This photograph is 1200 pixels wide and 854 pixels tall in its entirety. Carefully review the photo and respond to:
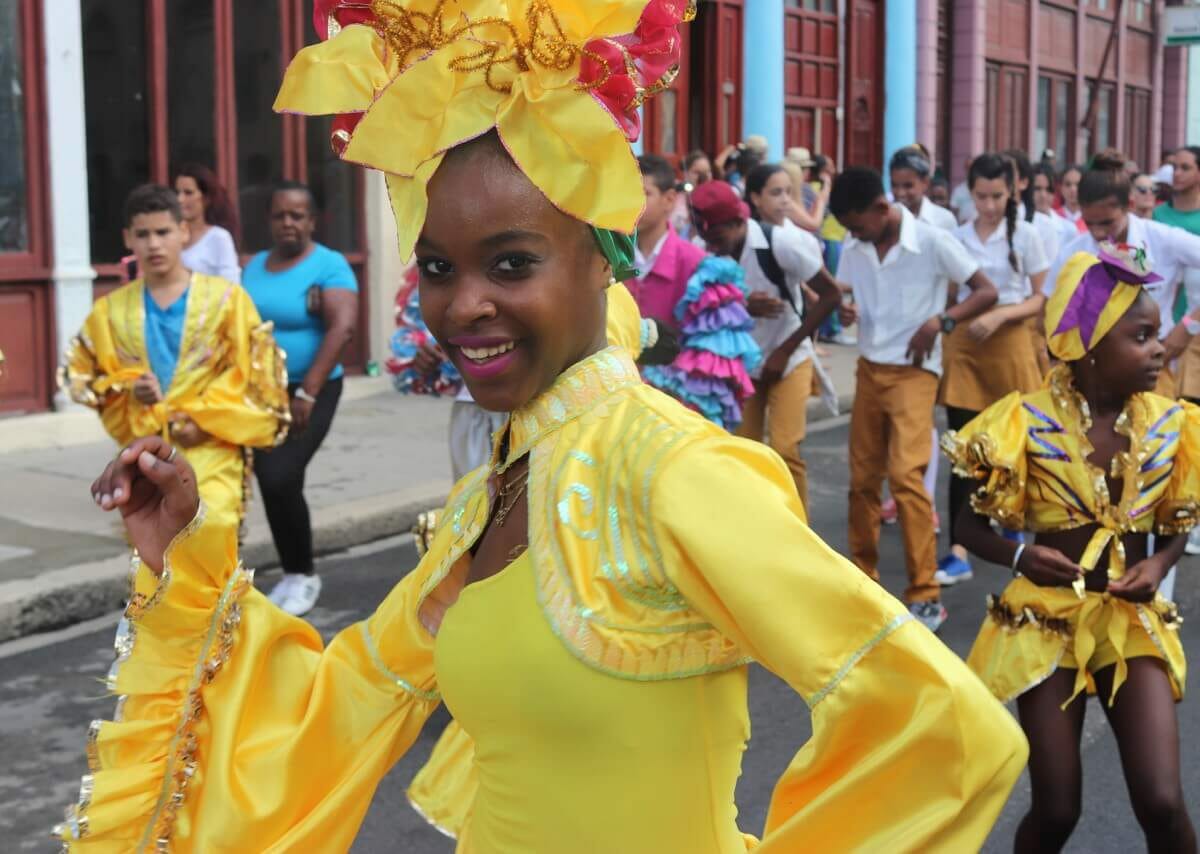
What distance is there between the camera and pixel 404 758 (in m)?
5.36

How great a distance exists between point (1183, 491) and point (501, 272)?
2.63m

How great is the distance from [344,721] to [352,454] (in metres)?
8.39

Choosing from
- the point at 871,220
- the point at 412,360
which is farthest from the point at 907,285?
the point at 412,360

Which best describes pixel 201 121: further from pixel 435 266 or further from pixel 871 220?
pixel 435 266

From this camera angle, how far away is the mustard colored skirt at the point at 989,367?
320 inches

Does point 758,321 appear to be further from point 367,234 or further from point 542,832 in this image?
point 367,234

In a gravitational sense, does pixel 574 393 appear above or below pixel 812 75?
below

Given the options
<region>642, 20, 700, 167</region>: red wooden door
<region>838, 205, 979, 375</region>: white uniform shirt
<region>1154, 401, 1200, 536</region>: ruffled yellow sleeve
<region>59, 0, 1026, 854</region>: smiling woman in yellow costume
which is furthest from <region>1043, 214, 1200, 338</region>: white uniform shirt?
<region>642, 20, 700, 167</region>: red wooden door

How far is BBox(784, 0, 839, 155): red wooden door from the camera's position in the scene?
2131cm

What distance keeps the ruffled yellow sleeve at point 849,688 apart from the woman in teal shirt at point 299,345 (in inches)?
211

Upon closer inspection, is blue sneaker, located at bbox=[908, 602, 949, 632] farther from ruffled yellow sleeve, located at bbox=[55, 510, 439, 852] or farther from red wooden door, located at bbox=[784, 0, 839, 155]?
red wooden door, located at bbox=[784, 0, 839, 155]

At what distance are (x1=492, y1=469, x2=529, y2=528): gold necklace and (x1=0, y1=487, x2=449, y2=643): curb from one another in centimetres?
404

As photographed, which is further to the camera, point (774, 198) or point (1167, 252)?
point (774, 198)

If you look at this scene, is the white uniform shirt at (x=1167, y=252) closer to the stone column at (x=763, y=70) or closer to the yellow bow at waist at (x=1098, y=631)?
the yellow bow at waist at (x=1098, y=631)
